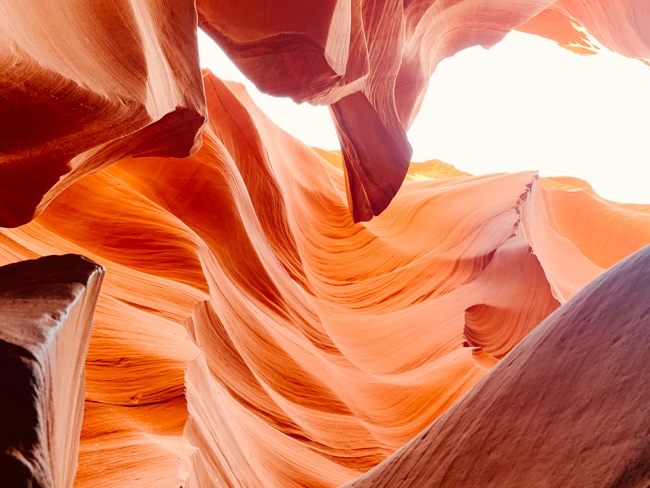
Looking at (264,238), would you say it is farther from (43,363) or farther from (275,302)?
(43,363)

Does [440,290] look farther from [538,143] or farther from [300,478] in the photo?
[538,143]

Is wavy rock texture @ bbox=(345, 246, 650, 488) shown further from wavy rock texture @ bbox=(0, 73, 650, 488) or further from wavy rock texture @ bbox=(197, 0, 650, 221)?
wavy rock texture @ bbox=(197, 0, 650, 221)

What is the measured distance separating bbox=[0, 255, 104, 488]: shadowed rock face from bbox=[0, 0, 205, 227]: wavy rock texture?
406 millimetres

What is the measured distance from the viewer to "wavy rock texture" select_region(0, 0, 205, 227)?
1411 mm

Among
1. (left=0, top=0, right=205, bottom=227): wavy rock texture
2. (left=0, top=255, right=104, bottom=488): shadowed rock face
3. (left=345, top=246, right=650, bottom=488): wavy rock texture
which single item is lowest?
(left=345, top=246, right=650, bottom=488): wavy rock texture

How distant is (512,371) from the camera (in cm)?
150

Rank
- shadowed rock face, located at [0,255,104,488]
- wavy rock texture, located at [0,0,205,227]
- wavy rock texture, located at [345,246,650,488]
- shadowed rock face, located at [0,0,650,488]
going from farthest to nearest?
shadowed rock face, located at [0,0,650,488] < wavy rock texture, located at [0,0,205,227] < wavy rock texture, located at [345,246,650,488] < shadowed rock face, located at [0,255,104,488]

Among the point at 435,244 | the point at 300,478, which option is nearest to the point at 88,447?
the point at 300,478

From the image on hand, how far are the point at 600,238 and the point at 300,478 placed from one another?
7538mm

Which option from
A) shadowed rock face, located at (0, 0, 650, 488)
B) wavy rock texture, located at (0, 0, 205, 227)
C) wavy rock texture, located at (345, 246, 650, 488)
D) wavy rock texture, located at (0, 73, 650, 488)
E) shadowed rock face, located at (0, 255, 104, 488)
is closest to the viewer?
shadowed rock face, located at (0, 255, 104, 488)

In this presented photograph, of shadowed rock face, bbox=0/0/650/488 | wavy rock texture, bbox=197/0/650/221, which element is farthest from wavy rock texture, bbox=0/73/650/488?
wavy rock texture, bbox=197/0/650/221

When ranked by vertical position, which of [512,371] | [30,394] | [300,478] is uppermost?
[30,394]

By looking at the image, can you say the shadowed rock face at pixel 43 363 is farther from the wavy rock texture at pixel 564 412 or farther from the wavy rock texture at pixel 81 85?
the wavy rock texture at pixel 564 412

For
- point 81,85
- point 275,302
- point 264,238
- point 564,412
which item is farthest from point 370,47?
point 564,412
